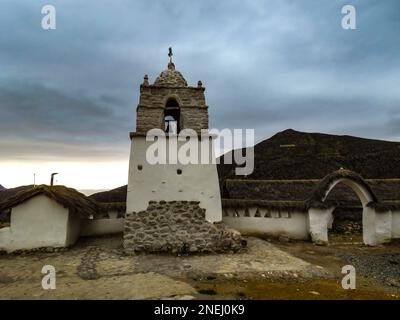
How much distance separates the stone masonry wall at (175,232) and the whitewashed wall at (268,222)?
3472 millimetres

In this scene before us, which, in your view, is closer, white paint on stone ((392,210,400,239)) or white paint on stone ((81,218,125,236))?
white paint on stone ((81,218,125,236))

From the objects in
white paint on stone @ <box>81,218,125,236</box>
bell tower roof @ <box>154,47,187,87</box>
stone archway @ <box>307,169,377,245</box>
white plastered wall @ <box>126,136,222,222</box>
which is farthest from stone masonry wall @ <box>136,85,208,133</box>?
stone archway @ <box>307,169,377,245</box>

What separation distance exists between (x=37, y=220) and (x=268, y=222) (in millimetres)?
10175

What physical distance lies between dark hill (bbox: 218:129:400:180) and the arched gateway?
806 cm

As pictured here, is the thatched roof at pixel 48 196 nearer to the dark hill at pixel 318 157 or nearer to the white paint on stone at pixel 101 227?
the white paint on stone at pixel 101 227

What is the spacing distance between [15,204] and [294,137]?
31.4 m

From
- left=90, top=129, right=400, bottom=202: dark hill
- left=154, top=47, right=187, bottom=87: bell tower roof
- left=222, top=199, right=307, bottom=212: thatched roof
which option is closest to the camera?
left=154, top=47, right=187, bottom=87: bell tower roof

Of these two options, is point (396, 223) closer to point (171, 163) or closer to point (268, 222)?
point (268, 222)

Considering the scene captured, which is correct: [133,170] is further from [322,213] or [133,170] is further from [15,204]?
[322,213]

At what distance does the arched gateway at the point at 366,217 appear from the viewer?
41.9 ft

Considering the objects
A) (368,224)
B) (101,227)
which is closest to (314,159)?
(368,224)

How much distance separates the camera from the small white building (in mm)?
10336

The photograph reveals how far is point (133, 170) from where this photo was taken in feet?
33.8

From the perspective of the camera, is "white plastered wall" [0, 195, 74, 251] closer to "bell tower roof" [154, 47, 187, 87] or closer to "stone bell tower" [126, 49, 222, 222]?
"stone bell tower" [126, 49, 222, 222]
